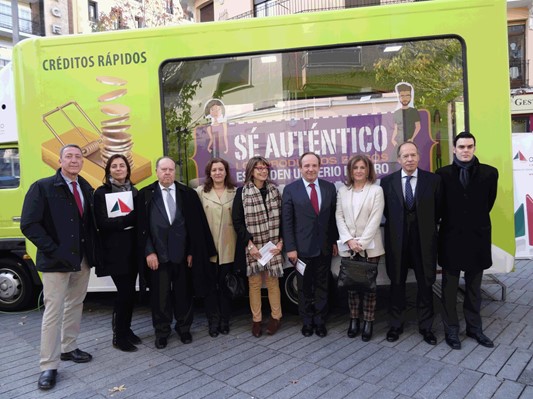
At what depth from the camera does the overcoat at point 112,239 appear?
377cm

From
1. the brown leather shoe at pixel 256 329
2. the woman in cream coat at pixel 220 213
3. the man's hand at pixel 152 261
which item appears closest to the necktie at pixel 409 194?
the woman in cream coat at pixel 220 213

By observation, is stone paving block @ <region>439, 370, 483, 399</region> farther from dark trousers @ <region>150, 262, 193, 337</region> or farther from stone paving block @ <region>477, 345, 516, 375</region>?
dark trousers @ <region>150, 262, 193, 337</region>

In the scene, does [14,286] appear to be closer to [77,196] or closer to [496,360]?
[77,196]

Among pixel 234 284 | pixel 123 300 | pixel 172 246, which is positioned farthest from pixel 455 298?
pixel 123 300

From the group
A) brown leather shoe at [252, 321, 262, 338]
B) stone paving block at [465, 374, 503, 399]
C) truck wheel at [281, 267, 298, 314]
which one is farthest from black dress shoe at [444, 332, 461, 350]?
brown leather shoe at [252, 321, 262, 338]

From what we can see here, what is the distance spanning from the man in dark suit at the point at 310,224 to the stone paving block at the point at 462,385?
4.52ft

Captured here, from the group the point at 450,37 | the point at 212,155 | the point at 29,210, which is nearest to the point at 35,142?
the point at 29,210

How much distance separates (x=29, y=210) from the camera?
3.35m

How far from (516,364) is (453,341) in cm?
51

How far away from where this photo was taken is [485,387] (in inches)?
124

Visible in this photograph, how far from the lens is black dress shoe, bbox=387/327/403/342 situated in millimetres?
4020

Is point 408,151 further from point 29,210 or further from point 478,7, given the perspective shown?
point 29,210

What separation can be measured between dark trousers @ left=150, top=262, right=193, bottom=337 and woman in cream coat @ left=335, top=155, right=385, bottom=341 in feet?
5.10

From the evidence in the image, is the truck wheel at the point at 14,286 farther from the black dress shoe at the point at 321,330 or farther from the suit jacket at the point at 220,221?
the black dress shoe at the point at 321,330
